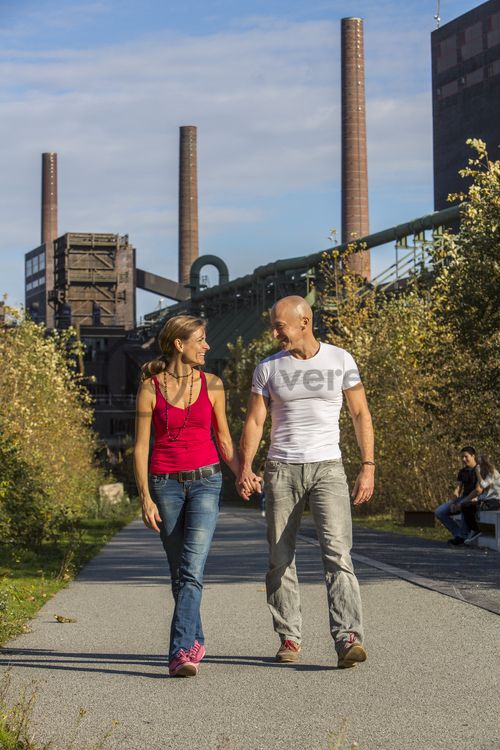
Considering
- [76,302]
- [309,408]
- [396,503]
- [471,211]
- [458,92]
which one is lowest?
[396,503]

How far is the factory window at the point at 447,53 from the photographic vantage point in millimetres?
72625

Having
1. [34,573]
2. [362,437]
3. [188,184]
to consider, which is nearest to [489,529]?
[34,573]

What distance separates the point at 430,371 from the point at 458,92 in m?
53.1

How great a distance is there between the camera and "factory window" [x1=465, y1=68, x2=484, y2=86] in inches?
2768

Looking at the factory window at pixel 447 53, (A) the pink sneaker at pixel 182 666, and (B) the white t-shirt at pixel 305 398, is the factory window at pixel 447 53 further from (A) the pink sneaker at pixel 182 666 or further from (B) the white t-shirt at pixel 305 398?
(A) the pink sneaker at pixel 182 666

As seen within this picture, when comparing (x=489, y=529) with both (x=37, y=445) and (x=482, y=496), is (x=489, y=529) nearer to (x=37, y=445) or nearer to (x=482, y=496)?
(x=482, y=496)

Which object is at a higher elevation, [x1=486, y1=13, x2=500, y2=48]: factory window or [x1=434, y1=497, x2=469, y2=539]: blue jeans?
[x1=486, y1=13, x2=500, y2=48]: factory window

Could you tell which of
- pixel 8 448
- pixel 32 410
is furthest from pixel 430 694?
pixel 32 410

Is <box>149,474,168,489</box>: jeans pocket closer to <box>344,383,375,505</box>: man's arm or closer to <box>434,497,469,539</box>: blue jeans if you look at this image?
<box>344,383,375,505</box>: man's arm

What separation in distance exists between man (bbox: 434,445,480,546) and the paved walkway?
5.99m

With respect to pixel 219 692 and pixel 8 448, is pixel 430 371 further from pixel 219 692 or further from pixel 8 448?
pixel 219 692

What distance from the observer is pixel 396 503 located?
32000mm

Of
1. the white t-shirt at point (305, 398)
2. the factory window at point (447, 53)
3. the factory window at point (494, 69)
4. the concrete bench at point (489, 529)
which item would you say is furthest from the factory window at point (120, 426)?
the white t-shirt at point (305, 398)

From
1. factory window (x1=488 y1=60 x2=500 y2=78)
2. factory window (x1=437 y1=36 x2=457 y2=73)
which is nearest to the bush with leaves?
factory window (x1=488 y1=60 x2=500 y2=78)
